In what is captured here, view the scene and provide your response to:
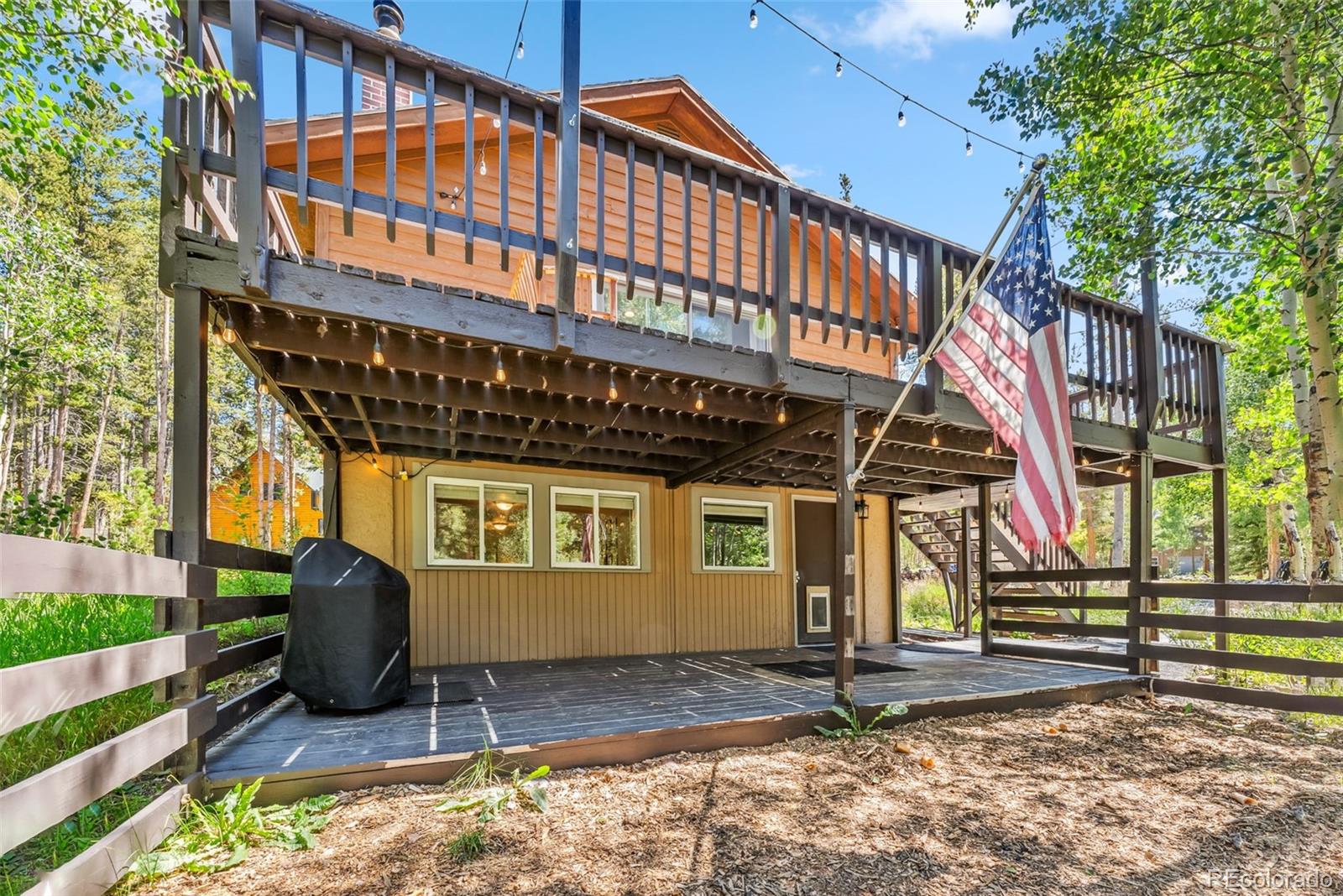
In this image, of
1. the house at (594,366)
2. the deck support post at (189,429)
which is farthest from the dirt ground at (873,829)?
the deck support post at (189,429)

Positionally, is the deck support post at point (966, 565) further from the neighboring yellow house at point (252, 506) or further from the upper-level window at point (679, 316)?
the neighboring yellow house at point (252, 506)

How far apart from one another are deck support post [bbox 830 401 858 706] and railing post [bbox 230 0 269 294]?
3.62 metres

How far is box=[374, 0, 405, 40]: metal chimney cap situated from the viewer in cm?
785

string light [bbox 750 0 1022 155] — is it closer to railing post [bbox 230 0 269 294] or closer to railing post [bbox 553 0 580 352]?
railing post [bbox 553 0 580 352]

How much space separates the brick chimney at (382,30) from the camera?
785 centimetres

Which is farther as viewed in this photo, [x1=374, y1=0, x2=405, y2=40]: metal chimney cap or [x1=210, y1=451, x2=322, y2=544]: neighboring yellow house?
[x1=210, y1=451, x2=322, y2=544]: neighboring yellow house

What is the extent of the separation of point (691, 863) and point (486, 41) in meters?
9.28

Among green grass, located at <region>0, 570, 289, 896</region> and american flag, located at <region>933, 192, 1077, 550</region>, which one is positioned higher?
american flag, located at <region>933, 192, 1077, 550</region>

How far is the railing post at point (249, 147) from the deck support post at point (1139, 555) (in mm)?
7228

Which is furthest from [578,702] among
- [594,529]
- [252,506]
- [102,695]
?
[252,506]

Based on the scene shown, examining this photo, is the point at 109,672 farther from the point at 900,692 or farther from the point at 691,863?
the point at 900,692

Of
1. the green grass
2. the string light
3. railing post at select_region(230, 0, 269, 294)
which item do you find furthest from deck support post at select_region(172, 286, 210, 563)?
the string light

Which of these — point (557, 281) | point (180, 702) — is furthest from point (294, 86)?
point (180, 702)

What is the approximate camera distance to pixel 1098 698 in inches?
224
